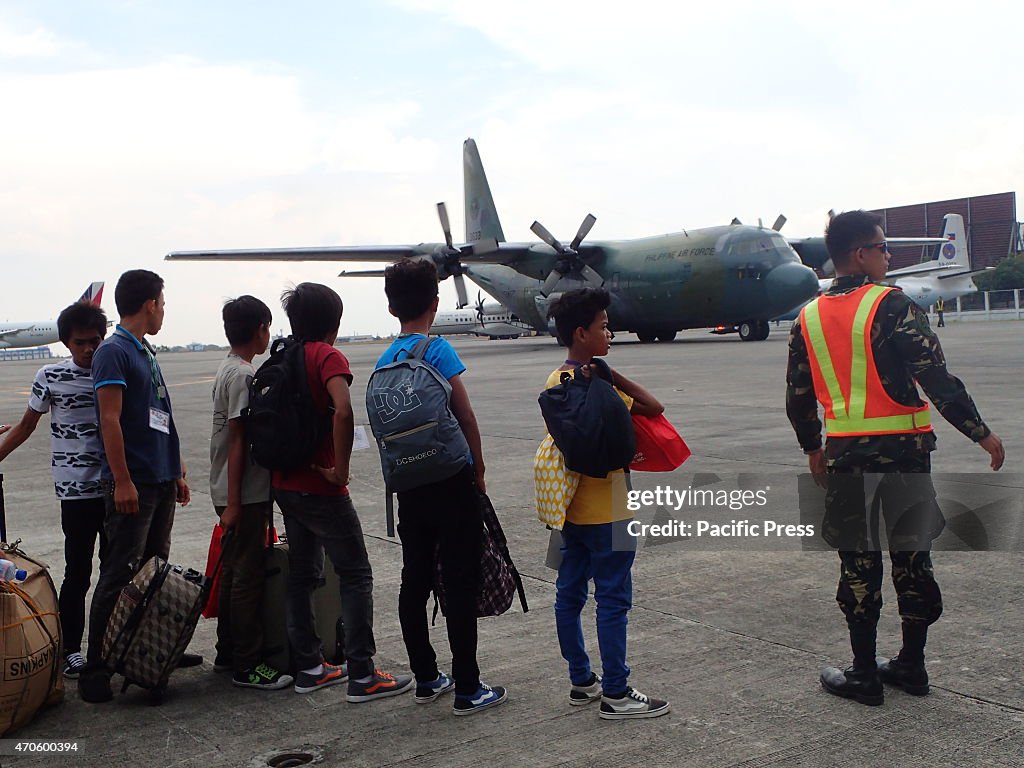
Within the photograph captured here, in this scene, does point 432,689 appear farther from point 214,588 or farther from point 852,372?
point 852,372

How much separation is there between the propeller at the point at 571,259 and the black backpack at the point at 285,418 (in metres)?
27.4

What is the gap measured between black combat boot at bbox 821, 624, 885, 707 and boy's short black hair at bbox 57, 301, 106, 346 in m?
3.31

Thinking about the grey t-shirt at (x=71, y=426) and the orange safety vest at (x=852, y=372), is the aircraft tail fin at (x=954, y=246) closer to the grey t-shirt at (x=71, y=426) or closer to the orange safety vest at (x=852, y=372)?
the orange safety vest at (x=852, y=372)

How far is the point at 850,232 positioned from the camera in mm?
3562

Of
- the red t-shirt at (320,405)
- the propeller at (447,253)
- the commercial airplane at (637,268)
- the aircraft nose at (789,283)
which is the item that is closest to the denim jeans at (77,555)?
the red t-shirt at (320,405)

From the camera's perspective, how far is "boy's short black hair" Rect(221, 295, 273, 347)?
4000 millimetres

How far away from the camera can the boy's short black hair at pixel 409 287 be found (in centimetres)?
358

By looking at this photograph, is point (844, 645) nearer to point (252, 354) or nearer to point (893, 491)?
point (893, 491)

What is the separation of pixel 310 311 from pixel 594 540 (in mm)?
1398

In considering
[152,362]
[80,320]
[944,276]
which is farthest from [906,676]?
[944,276]

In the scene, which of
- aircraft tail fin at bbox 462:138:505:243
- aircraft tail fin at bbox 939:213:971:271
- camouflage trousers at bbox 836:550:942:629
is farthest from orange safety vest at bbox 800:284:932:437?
aircraft tail fin at bbox 939:213:971:271

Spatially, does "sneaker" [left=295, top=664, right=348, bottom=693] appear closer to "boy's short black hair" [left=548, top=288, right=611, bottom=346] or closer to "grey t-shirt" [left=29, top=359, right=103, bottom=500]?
"grey t-shirt" [left=29, top=359, right=103, bottom=500]

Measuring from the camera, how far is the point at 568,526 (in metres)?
3.51

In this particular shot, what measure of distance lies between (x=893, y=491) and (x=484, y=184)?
3368 centimetres
